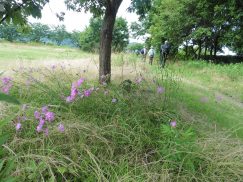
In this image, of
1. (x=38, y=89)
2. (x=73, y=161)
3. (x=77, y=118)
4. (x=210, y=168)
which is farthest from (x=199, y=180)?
(x=38, y=89)

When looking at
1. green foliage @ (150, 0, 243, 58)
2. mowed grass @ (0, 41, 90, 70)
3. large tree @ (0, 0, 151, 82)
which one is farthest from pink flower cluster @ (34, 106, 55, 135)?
green foliage @ (150, 0, 243, 58)

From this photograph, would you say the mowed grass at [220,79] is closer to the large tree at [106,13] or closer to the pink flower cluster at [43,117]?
the large tree at [106,13]

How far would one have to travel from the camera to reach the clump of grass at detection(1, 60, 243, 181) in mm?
2375

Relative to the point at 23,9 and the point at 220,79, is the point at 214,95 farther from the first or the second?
the point at 23,9

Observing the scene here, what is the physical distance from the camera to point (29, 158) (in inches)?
97.6

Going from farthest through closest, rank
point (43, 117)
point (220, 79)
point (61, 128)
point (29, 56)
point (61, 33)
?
point (29, 56)
point (220, 79)
point (61, 33)
point (43, 117)
point (61, 128)

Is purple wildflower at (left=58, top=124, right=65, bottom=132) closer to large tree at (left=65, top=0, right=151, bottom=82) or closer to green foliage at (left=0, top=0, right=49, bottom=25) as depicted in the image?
green foliage at (left=0, top=0, right=49, bottom=25)

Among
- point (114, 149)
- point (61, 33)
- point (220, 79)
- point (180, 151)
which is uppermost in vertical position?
point (61, 33)

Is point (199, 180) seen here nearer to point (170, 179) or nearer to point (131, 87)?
point (170, 179)

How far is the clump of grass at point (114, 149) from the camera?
Result: 238 cm

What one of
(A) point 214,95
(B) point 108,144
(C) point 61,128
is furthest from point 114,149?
(A) point 214,95

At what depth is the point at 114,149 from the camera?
9.18 ft

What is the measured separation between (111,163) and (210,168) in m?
0.85

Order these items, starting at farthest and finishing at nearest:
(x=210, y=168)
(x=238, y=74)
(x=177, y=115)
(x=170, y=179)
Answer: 1. (x=238, y=74)
2. (x=177, y=115)
3. (x=210, y=168)
4. (x=170, y=179)
